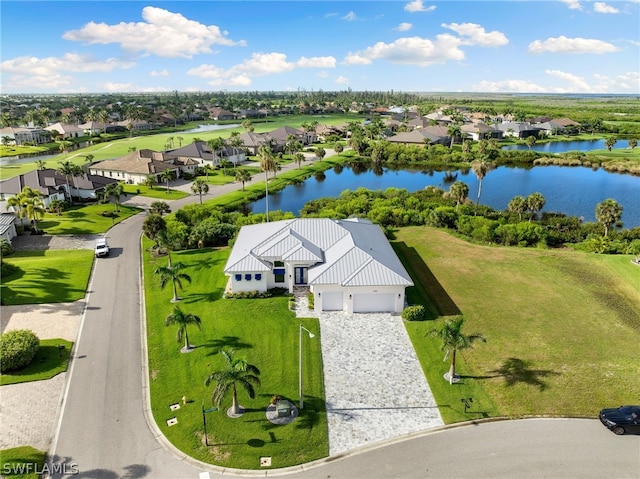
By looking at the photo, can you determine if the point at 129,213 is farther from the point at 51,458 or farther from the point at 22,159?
the point at 22,159

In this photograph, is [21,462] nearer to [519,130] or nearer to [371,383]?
[371,383]

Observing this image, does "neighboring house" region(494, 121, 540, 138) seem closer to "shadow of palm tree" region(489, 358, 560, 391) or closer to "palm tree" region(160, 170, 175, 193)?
"palm tree" region(160, 170, 175, 193)

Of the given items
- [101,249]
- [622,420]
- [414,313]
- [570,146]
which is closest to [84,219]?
[101,249]

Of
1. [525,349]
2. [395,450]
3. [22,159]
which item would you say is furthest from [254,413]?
[22,159]

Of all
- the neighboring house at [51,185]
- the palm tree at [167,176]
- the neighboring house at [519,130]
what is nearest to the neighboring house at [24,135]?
the palm tree at [167,176]

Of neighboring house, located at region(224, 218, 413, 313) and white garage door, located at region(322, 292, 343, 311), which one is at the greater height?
neighboring house, located at region(224, 218, 413, 313)

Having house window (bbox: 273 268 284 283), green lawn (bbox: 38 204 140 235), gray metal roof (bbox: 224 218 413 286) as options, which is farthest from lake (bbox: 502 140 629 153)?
house window (bbox: 273 268 284 283)
